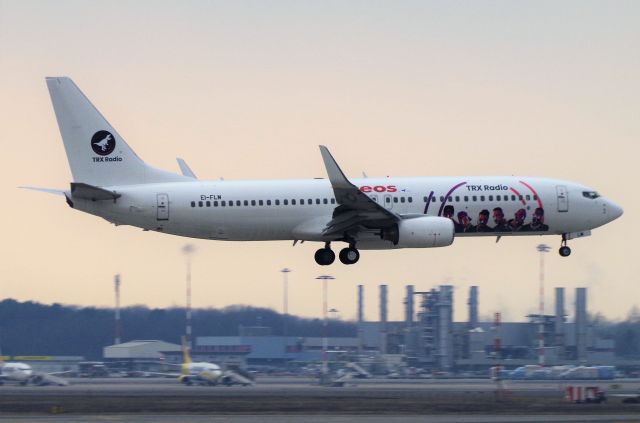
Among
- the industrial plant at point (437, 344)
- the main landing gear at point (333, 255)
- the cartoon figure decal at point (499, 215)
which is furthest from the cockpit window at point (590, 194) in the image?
the industrial plant at point (437, 344)

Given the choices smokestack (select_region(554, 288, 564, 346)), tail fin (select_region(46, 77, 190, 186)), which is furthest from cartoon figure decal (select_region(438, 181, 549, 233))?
smokestack (select_region(554, 288, 564, 346))

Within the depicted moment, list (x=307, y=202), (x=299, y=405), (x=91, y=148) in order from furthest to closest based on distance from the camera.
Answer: (x=91, y=148)
(x=307, y=202)
(x=299, y=405)

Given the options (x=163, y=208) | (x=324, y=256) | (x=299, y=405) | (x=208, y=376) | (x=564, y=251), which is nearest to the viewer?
(x=299, y=405)

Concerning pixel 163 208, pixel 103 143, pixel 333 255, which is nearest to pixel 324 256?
pixel 333 255

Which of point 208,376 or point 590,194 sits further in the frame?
point 208,376

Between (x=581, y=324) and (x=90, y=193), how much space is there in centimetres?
11075

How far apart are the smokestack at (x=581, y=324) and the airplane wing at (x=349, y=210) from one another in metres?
99.0

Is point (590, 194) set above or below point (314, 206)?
above

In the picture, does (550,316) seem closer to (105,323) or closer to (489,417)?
(105,323)

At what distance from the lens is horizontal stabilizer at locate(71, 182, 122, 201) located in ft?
274

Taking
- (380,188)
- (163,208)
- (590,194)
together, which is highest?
(380,188)

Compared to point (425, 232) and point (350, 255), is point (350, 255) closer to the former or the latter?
point (350, 255)

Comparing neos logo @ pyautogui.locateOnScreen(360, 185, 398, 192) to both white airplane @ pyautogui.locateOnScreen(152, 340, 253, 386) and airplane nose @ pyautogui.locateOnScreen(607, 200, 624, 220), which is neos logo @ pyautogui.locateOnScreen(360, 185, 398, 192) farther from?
white airplane @ pyautogui.locateOnScreen(152, 340, 253, 386)

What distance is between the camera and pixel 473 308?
19462cm
